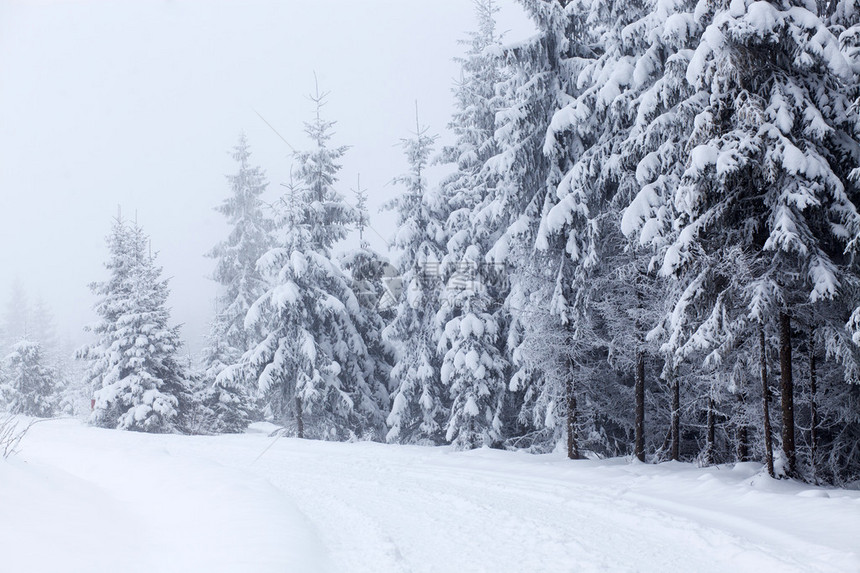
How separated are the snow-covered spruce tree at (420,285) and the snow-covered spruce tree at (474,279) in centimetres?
84

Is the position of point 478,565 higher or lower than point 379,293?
lower

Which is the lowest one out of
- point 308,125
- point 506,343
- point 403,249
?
point 506,343

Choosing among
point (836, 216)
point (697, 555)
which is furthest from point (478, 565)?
point (836, 216)

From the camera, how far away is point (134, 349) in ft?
87.5

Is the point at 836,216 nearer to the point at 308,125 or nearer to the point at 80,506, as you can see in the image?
the point at 80,506

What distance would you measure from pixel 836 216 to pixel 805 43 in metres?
3.07

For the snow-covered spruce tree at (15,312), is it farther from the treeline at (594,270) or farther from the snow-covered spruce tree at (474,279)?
the snow-covered spruce tree at (474,279)

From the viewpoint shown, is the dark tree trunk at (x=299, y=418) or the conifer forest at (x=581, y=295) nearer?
the conifer forest at (x=581, y=295)

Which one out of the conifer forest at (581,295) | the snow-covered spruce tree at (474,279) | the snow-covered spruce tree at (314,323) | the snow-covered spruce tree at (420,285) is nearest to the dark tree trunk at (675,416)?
the conifer forest at (581,295)

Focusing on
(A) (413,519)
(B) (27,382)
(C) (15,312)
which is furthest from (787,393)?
(C) (15,312)

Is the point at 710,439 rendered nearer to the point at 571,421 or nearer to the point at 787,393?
the point at 571,421

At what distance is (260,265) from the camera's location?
24094mm

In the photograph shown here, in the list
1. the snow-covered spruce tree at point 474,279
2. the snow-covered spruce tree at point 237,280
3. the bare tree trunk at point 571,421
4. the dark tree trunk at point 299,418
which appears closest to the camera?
the bare tree trunk at point 571,421

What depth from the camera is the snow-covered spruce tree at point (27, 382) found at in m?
36.1
